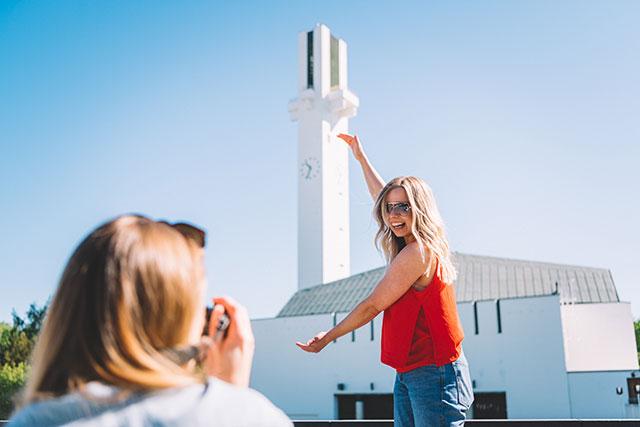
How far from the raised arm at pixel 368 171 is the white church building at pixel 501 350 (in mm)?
24838

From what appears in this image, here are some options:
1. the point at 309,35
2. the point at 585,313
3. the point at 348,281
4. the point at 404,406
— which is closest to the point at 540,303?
the point at 585,313

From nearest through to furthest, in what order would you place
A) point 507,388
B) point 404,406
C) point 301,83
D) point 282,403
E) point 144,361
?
point 144,361, point 404,406, point 507,388, point 282,403, point 301,83

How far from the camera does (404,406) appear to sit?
3.19 meters

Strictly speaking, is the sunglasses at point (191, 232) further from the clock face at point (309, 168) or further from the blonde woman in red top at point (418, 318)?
the clock face at point (309, 168)

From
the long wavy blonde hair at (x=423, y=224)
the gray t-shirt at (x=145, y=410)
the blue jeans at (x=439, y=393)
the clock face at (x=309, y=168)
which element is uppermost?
the clock face at (x=309, y=168)

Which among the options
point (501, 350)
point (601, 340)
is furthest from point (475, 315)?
point (601, 340)

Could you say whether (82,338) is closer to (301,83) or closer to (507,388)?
(507,388)

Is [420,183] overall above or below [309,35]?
below

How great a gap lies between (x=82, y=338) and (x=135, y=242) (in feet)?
0.57

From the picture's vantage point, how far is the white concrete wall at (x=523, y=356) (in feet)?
89.1

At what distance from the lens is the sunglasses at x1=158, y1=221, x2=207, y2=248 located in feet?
4.30

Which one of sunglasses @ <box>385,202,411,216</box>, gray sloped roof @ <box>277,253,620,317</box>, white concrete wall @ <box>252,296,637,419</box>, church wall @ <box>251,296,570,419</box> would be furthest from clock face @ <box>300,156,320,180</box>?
sunglasses @ <box>385,202,411,216</box>

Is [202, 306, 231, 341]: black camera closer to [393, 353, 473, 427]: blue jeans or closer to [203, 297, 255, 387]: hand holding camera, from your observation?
[203, 297, 255, 387]: hand holding camera

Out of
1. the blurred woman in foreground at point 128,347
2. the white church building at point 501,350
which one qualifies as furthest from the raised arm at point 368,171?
the white church building at point 501,350
